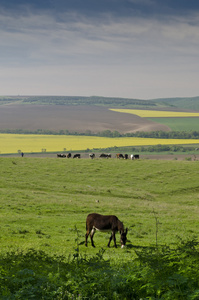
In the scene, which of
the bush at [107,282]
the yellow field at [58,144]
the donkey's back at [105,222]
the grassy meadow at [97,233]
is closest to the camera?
the bush at [107,282]

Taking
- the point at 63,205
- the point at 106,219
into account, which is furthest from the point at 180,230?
the point at 63,205

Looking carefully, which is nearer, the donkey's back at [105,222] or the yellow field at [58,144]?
the donkey's back at [105,222]

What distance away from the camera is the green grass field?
79.8 feet

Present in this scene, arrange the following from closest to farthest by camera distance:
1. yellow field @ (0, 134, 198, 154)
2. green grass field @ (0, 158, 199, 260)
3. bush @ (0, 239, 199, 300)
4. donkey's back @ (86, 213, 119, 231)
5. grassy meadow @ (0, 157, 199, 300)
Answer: bush @ (0, 239, 199, 300) → grassy meadow @ (0, 157, 199, 300) → donkey's back @ (86, 213, 119, 231) → green grass field @ (0, 158, 199, 260) → yellow field @ (0, 134, 198, 154)

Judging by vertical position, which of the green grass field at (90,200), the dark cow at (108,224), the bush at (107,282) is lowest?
the green grass field at (90,200)

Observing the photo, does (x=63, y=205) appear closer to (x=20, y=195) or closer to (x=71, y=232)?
(x=20, y=195)

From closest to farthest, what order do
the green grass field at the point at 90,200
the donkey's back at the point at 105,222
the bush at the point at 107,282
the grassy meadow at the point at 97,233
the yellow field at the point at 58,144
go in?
the bush at the point at 107,282 → the grassy meadow at the point at 97,233 → the donkey's back at the point at 105,222 → the green grass field at the point at 90,200 → the yellow field at the point at 58,144

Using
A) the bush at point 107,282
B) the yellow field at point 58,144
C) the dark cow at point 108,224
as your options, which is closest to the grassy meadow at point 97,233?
the bush at point 107,282

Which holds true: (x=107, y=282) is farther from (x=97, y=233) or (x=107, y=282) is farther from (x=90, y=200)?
(x=90, y=200)

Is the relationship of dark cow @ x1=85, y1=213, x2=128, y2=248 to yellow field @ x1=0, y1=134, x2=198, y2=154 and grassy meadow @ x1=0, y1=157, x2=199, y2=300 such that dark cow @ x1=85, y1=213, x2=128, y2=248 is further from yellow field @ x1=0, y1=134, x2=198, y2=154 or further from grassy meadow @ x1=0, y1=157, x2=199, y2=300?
yellow field @ x1=0, y1=134, x2=198, y2=154

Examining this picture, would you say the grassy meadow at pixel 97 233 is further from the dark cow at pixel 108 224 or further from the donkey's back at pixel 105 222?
the donkey's back at pixel 105 222

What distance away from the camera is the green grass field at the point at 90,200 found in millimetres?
24328

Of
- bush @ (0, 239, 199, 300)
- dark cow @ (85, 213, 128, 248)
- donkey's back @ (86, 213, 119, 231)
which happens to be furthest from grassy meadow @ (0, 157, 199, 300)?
donkey's back @ (86, 213, 119, 231)

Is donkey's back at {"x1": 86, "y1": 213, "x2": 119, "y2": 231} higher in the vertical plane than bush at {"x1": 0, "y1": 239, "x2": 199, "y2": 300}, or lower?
lower
